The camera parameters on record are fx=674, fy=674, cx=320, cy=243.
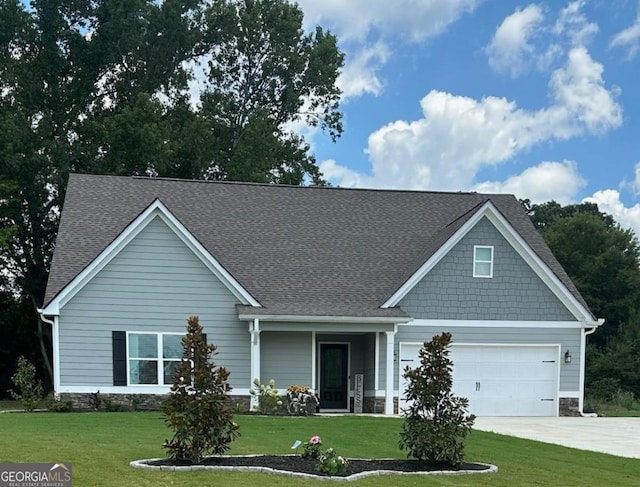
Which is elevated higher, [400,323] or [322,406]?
[400,323]

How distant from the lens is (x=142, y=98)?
94.8 ft

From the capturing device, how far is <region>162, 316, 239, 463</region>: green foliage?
7969mm

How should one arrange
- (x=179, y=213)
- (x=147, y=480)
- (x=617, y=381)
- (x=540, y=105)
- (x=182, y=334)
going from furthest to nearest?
(x=617, y=381)
(x=540, y=105)
(x=179, y=213)
(x=182, y=334)
(x=147, y=480)

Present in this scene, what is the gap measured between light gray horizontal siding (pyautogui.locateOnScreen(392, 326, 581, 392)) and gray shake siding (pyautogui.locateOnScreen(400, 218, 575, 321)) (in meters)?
0.34

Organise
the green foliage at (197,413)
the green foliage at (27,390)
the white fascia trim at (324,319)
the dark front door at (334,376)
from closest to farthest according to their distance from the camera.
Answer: the green foliage at (197,413)
the green foliage at (27,390)
the white fascia trim at (324,319)
the dark front door at (334,376)

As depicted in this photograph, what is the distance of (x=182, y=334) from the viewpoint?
687 inches

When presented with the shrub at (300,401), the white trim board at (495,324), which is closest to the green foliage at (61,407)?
the shrub at (300,401)

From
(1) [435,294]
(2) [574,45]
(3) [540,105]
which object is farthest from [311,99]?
(1) [435,294]

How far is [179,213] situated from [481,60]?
34.8ft

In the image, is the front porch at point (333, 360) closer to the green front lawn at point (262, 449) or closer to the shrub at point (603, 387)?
the green front lawn at point (262, 449)

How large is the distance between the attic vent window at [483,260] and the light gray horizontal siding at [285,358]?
5.05 m

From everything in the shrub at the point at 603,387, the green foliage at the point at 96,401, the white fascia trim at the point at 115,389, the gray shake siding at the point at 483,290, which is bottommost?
the shrub at the point at 603,387

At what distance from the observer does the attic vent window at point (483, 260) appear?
18.8 metres

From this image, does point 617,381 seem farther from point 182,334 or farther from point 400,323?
point 182,334
